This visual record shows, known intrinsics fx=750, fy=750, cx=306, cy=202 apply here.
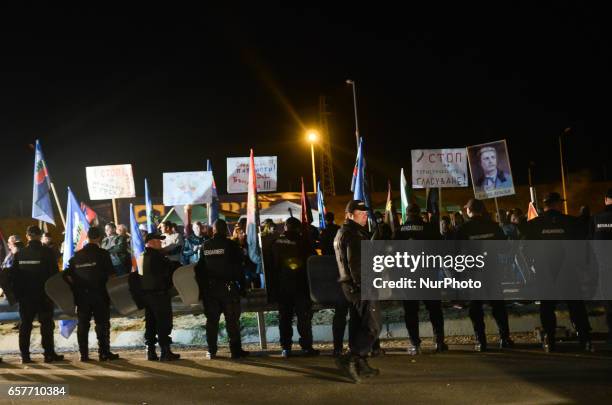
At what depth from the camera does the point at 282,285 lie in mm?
10727

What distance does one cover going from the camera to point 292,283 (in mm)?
10664

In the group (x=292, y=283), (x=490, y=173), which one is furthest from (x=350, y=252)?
(x=490, y=173)

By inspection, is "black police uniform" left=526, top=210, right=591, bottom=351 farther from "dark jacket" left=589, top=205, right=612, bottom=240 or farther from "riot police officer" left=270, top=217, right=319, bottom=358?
"riot police officer" left=270, top=217, right=319, bottom=358

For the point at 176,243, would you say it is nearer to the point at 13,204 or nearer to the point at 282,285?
the point at 282,285

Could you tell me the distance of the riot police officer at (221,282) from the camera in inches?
420

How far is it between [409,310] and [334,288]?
1.05 m

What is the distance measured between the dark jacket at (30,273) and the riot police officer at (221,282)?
2467 mm

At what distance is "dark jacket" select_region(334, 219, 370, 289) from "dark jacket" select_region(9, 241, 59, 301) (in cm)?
526

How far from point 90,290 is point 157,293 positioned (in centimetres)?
103

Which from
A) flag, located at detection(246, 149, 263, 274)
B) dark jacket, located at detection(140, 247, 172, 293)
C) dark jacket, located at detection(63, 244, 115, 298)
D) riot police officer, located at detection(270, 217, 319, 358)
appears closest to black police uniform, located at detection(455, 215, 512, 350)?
riot police officer, located at detection(270, 217, 319, 358)

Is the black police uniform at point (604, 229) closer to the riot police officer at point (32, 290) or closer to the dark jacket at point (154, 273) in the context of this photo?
the dark jacket at point (154, 273)

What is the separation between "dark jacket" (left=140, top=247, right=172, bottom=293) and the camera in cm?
1084

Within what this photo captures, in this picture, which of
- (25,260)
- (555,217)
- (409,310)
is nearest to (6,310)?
(25,260)

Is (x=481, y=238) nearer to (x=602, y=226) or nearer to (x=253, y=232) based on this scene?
(x=602, y=226)
